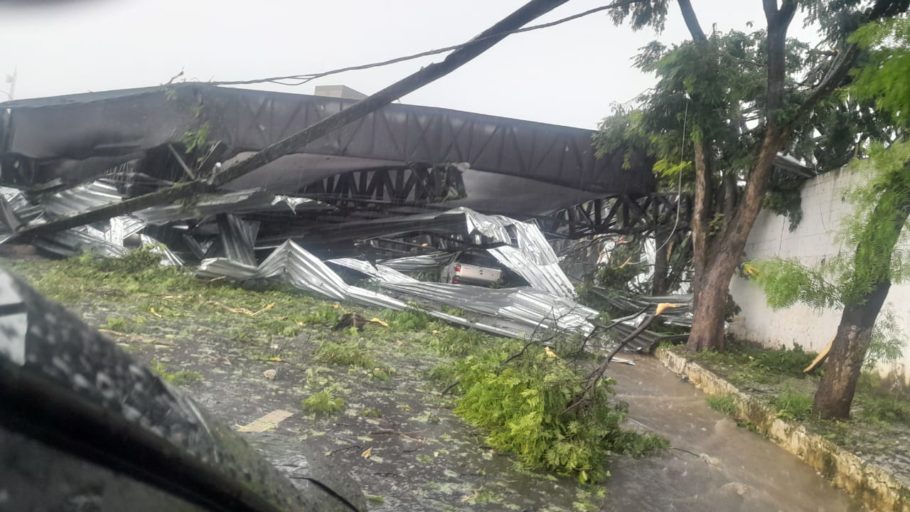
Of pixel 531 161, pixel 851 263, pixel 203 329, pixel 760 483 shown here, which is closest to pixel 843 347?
pixel 851 263

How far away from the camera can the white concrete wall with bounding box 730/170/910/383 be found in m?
7.35

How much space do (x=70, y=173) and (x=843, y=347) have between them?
38.1 ft

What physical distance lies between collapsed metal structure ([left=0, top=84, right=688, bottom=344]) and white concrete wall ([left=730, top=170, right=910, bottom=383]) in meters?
2.80

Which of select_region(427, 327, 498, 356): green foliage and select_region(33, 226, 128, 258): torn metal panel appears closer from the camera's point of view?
select_region(427, 327, 498, 356): green foliage

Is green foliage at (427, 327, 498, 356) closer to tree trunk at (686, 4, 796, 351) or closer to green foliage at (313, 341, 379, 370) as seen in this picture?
green foliage at (313, 341, 379, 370)

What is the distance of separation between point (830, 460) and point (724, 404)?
6.00ft

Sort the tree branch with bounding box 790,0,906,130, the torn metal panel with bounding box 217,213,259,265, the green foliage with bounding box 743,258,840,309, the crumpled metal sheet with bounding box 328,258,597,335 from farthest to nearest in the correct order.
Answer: the torn metal panel with bounding box 217,213,259,265 < the crumpled metal sheet with bounding box 328,258,597,335 < the tree branch with bounding box 790,0,906,130 < the green foliage with bounding box 743,258,840,309

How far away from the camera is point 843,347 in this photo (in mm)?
5551

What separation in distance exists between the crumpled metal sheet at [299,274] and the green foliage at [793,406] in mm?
5924

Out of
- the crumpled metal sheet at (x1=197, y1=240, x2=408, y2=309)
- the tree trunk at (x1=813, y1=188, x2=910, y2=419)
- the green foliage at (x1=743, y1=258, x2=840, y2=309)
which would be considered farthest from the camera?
the crumpled metal sheet at (x1=197, y1=240, x2=408, y2=309)

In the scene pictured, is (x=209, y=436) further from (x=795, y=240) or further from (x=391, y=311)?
(x=795, y=240)

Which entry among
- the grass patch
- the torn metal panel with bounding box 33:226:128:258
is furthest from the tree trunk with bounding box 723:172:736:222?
the torn metal panel with bounding box 33:226:128:258

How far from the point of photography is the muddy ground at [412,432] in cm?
371

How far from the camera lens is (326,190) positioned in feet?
46.3
